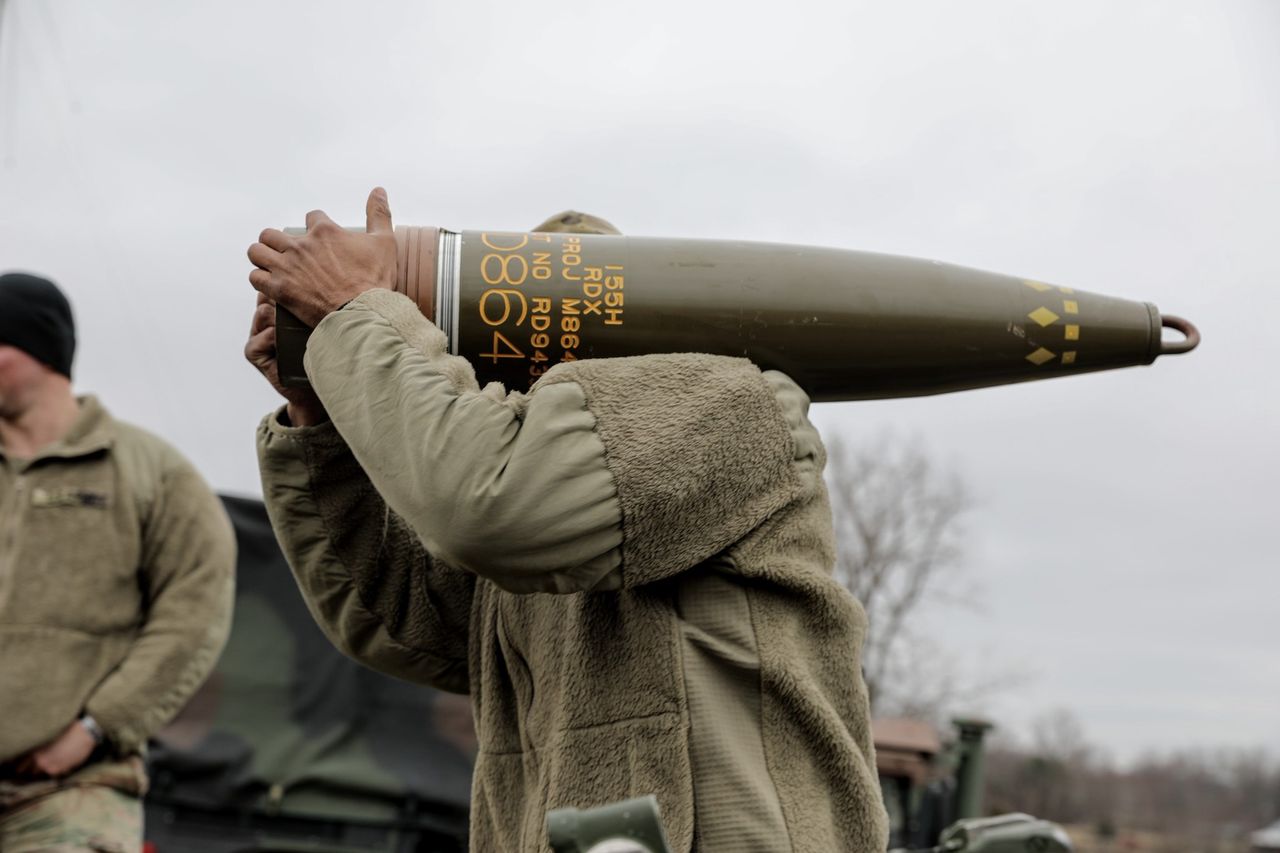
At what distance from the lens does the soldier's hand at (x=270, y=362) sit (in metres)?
2.56

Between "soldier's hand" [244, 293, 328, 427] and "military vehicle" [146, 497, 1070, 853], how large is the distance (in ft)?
13.2

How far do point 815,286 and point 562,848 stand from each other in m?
1.16

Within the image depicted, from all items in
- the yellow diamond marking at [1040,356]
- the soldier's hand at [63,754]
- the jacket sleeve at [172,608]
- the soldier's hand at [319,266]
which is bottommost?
the soldier's hand at [63,754]

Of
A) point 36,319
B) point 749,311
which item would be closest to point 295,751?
point 36,319

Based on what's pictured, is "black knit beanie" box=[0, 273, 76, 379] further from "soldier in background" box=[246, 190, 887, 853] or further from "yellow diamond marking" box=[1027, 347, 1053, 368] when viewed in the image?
"yellow diamond marking" box=[1027, 347, 1053, 368]

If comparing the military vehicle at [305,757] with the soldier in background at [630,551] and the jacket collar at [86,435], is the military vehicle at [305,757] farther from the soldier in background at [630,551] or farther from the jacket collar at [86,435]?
the soldier in background at [630,551]

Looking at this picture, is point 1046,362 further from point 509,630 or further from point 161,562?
point 161,562

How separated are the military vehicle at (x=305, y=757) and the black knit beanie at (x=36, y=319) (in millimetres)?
2332

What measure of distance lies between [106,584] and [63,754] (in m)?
0.52

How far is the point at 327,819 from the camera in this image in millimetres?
6258

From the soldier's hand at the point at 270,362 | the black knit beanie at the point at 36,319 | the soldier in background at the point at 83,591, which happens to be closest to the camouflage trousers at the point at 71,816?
the soldier in background at the point at 83,591

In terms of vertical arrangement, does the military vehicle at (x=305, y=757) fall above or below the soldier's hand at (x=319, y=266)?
below

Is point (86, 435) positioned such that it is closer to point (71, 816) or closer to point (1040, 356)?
point (71, 816)

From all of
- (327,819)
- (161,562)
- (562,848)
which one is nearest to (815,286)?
(562,848)
